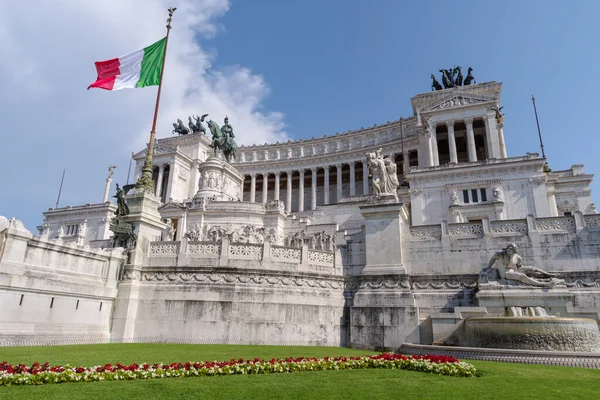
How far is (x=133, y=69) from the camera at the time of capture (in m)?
25.3

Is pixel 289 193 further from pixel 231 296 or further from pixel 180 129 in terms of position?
pixel 231 296

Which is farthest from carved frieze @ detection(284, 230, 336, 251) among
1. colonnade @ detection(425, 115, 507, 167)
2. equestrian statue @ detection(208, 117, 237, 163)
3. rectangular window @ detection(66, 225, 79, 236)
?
rectangular window @ detection(66, 225, 79, 236)

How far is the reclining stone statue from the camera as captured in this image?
57.5 feet

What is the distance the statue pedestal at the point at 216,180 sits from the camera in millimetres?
56175

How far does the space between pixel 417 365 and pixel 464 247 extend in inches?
435

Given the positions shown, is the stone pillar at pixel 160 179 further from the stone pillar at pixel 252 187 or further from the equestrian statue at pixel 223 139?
the equestrian statue at pixel 223 139

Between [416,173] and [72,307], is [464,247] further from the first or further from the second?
[416,173]

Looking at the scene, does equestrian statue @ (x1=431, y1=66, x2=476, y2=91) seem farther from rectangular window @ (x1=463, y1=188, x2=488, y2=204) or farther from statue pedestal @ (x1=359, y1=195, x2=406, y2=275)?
statue pedestal @ (x1=359, y1=195, x2=406, y2=275)

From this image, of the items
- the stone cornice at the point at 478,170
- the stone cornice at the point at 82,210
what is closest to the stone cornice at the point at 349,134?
the stone cornice at the point at 478,170

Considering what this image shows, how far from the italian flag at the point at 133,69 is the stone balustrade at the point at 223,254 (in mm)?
11430

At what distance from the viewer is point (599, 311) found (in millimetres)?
17000

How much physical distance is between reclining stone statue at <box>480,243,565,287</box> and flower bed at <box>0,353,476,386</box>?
8.73 metres

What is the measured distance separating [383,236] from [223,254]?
8447 millimetres

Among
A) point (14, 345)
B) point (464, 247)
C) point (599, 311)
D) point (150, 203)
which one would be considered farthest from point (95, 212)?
point (599, 311)
